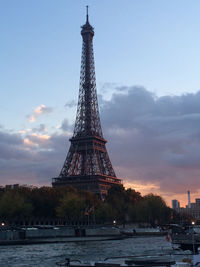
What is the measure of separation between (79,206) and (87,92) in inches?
2773

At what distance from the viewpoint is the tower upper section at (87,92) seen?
179 m

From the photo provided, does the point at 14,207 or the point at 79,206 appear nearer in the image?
the point at 14,207

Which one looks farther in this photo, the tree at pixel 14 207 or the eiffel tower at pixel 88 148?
the eiffel tower at pixel 88 148

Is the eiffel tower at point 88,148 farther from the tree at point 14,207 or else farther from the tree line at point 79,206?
the tree at point 14,207

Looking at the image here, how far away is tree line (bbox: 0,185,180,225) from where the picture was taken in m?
118

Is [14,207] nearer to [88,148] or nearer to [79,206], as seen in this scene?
[79,206]

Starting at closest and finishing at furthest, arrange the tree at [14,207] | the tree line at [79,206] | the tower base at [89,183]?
the tree at [14,207] < the tree line at [79,206] < the tower base at [89,183]

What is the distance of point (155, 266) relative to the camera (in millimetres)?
28172

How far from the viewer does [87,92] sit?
184m

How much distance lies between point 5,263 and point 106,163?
5005 inches

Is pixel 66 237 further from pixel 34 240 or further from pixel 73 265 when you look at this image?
pixel 73 265

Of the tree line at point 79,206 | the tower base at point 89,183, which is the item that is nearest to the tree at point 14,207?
the tree line at point 79,206

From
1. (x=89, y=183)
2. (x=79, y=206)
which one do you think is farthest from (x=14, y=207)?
(x=89, y=183)

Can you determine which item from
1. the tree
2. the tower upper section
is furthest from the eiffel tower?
the tree
